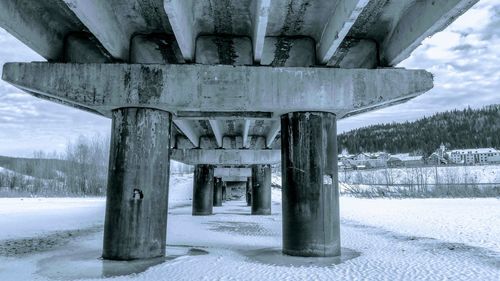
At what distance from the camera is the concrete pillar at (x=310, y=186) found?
24.5 ft

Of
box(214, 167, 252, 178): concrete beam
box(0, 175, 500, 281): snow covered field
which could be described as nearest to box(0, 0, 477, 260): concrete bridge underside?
box(0, 175, 500, 281): snow covered field

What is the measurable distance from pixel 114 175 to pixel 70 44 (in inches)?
111

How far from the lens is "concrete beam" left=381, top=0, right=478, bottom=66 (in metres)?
5.57

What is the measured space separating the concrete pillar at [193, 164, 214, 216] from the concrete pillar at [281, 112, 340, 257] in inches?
528

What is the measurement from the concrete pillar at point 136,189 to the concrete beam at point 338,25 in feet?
11.2

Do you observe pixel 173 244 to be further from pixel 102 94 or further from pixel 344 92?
pixel 344 92

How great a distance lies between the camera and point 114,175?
7.25 m

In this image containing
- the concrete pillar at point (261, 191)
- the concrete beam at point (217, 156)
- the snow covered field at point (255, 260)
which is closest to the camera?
the snow covered field at point (255, 260)

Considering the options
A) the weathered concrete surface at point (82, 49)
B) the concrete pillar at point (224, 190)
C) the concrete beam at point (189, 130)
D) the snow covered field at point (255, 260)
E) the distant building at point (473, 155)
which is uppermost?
the distant building at point (473, 155)

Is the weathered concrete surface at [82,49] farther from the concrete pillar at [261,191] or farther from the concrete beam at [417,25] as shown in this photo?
the concrete pillar at [261,191]

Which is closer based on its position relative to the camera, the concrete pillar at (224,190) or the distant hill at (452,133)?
the concrete pillar at (224,190)

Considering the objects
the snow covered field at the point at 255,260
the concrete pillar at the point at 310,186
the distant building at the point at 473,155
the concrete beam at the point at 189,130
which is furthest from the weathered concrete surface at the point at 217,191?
the distant building at the point at 473,155

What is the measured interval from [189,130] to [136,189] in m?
8.31

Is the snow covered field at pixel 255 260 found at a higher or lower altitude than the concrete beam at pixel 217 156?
lower
